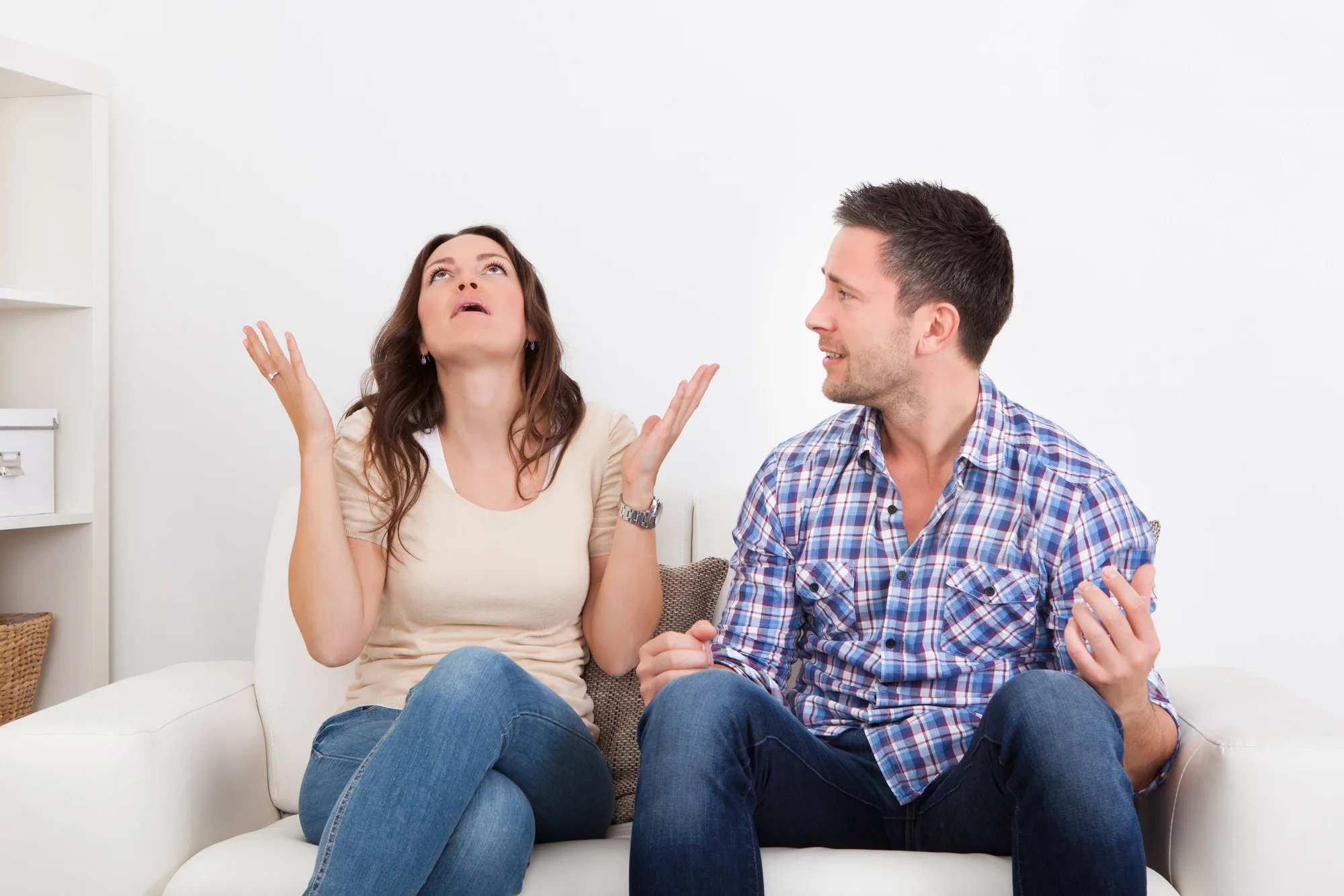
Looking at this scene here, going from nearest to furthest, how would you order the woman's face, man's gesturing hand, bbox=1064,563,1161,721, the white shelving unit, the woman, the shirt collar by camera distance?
A: man's gesturing hand, bbox=1064,563,1161,721 → the woman → the shirt collar → the woman's face → the white shelving unit

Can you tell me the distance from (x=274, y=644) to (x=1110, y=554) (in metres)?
1.30

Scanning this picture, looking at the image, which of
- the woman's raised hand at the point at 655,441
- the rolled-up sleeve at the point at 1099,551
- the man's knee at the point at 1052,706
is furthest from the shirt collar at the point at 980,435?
the man's knee at the point at 1052,706

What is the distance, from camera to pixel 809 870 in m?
1.30

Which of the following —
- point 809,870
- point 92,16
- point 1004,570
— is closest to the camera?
point 809,870

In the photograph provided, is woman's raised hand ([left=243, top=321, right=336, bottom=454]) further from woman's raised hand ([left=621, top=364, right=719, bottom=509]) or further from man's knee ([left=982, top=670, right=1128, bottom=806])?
man's knee ([left=982, top=670, right=1128, bottom=806])

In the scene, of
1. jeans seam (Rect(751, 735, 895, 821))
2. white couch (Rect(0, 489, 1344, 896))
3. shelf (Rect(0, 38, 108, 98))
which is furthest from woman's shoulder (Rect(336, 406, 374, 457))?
shelf (Rect(0, 38, 108, 98))

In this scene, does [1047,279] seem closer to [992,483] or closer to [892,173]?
[892,173]

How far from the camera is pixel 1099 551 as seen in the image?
1393 millimetres

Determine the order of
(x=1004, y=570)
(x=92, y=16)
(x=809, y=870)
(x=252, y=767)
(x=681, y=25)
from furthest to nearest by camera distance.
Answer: (x=92, y=16) < (x=681, y=25) < (x=252, y=767) < (x=1004, y=570) < (x=809, y=870)

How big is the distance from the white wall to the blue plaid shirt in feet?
2.27

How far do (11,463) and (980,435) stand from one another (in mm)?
1932

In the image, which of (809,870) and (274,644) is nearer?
(809,870)

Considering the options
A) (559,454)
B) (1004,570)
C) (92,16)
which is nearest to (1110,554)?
(1004,570)

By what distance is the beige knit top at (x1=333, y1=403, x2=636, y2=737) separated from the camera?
1637 mm
